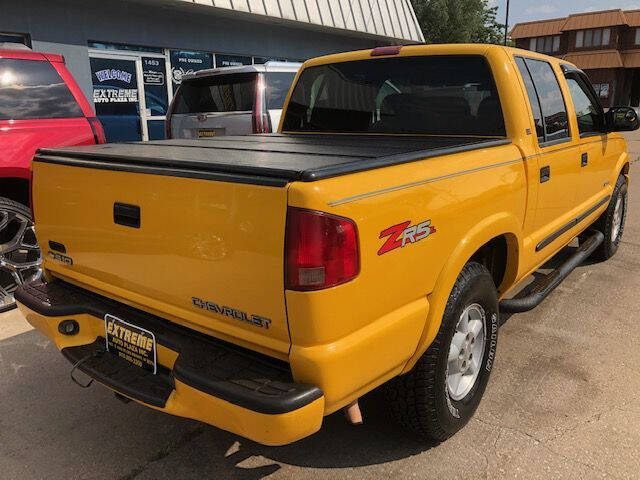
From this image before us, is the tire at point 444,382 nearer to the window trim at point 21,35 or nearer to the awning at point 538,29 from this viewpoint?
the window trim at point 21,35

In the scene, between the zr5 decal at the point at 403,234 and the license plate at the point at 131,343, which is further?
Result: the license plate at the point at 131,343

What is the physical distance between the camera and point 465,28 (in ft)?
124

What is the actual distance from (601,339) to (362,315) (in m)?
2.57

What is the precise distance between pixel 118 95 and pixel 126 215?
8965 millimetres

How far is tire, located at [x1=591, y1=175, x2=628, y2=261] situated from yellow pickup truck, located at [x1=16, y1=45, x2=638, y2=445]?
207 centimetres

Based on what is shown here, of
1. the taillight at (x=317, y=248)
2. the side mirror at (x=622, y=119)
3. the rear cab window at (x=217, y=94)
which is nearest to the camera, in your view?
the taillight at (x=317, y=248)

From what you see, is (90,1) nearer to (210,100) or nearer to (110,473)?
(210,100)

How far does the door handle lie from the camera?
3.24 meters

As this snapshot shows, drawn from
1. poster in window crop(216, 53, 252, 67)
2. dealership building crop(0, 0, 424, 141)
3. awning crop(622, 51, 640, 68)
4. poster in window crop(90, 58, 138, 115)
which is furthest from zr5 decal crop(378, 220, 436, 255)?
awning crop(622, 51, 640, 68)

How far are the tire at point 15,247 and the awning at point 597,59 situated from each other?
155 feet

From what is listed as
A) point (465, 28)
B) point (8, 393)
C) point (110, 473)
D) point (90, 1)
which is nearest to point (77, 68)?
point (90, 1)

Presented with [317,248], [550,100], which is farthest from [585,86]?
[317,248]

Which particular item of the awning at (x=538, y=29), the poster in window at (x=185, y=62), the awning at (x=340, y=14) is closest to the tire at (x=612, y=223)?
the awning at (x=340, y=14)

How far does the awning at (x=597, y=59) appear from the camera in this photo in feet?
144
